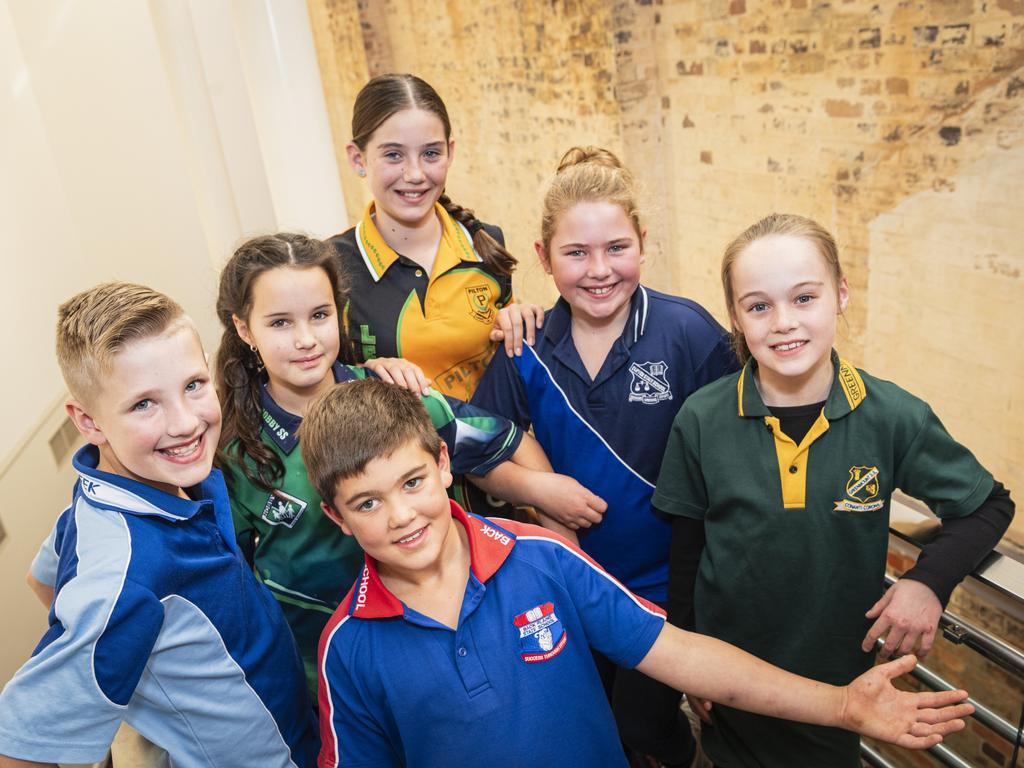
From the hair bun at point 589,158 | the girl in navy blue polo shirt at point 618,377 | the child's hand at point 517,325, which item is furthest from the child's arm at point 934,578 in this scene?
the hair bun at point 589,158

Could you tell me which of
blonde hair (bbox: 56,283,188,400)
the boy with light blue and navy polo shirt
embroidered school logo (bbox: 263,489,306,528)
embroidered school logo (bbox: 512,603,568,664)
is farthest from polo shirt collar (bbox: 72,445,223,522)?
embroidered school logo (bbox: 512,603,568,664)

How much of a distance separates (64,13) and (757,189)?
→ 3.13 meters

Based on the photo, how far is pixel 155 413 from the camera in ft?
4.33

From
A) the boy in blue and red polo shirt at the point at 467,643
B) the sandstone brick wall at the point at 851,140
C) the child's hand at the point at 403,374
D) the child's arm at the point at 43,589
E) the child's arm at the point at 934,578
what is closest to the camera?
the boy in blue and red polo shirt at the point at 467,643

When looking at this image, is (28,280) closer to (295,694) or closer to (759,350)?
(295,694)

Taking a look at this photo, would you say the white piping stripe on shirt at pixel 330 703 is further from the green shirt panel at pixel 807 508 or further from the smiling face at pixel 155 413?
the green shirt panel at pixel 807 508

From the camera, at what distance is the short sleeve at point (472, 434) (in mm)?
1728

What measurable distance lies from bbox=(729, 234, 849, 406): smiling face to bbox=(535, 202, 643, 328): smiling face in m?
0.31

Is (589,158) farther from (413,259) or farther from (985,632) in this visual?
(985,632)

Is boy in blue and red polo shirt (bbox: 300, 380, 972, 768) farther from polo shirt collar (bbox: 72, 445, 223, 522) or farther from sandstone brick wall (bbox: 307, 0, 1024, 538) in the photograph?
sandstone brick wall (bbox: 307, 0, 1024, 538)

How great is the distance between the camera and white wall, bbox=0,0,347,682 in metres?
2.64

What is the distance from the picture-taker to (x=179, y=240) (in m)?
2.97

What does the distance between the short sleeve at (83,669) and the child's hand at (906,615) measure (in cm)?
121

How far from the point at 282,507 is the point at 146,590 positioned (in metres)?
0.42
